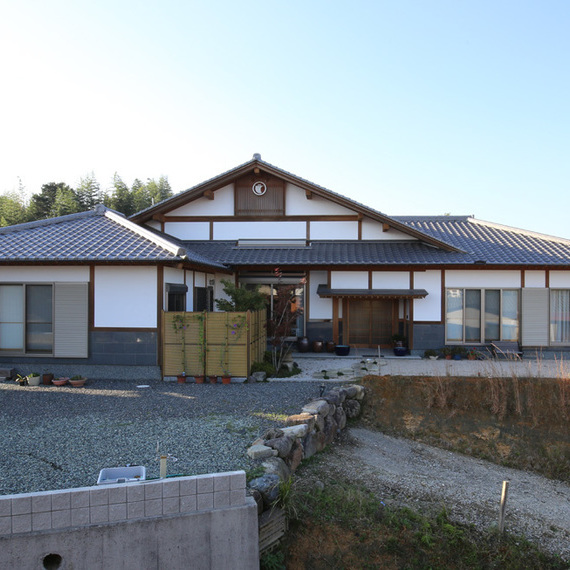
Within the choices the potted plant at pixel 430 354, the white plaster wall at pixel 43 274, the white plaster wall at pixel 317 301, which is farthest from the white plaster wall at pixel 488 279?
the white plaster wall at pixel 43 274

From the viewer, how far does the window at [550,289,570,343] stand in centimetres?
1383

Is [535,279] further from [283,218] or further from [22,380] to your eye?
[22,380]

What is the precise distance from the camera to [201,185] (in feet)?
49.1

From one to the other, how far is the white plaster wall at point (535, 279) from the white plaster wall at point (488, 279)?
0.22 meters

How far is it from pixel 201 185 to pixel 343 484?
36.2 ft

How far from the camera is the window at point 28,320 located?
11047 mm

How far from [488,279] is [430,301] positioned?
176cm

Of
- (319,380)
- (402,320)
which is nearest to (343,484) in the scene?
(319,380)

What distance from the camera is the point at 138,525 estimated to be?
3871 millimetres

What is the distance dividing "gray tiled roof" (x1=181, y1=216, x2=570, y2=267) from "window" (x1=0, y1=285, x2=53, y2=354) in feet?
14.7

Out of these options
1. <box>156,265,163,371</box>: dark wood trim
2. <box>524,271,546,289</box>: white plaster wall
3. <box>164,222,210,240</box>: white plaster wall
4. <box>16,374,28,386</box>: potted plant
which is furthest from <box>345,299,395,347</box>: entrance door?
<box>16,374,28,386</box>: potted plant

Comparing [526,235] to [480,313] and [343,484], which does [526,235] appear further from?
[343,484]

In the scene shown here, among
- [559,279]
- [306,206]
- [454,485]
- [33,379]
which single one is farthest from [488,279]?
[33,379]

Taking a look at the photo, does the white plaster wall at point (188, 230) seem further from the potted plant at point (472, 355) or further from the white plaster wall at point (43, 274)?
the potted plant at point (472, 355)
